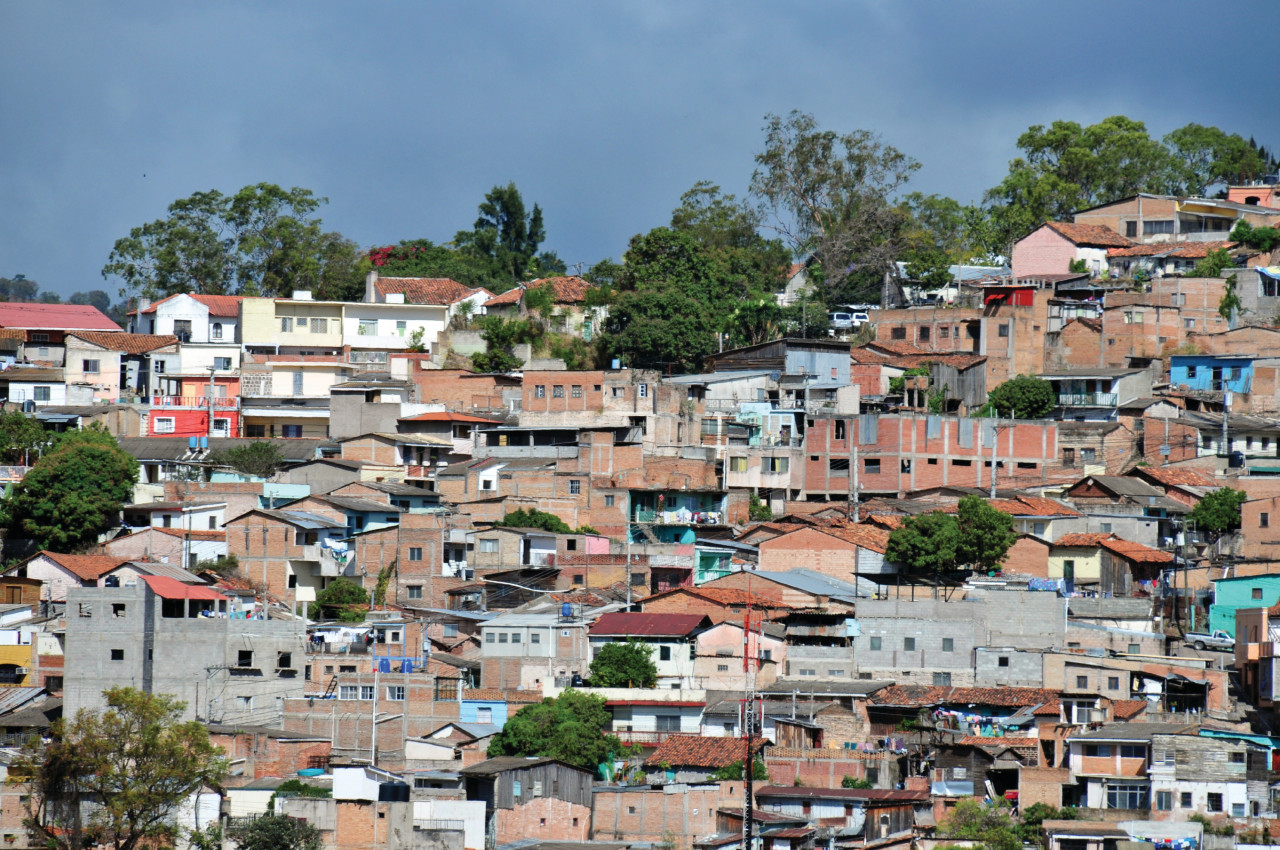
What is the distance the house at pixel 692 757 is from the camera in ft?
108

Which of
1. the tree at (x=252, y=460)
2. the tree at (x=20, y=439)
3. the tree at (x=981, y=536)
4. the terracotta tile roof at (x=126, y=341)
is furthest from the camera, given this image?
the terracotta tile roof at (x=126, y=341)

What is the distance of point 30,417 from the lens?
1970 inches

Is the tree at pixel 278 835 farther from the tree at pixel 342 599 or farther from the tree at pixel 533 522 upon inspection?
the tree at pixel 533 522

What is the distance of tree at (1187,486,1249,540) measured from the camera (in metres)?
43.2

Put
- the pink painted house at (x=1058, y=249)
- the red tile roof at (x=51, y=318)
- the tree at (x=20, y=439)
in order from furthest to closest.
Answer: the pink painted house at (x=1058, y=249)
the red tile roof at (x=51, y=318)
the tree at (x=20, y=439)

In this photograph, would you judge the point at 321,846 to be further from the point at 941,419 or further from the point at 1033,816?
the point at 941,419

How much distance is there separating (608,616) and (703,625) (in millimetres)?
1953

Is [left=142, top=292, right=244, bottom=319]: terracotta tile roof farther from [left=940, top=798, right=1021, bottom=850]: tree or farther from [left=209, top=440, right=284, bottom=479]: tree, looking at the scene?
[left=940, top=798, right=1021, bottom=850]: tree

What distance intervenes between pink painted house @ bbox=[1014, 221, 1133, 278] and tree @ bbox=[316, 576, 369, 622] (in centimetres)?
2692

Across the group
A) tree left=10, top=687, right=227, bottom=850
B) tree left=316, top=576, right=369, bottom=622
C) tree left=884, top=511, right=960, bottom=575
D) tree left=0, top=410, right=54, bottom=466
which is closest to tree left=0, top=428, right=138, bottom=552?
tree left=0, top=410, right=54, bottom=466

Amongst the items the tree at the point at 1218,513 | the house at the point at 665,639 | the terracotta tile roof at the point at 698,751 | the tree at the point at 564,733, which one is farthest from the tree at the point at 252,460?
the tree at the point at 1218,513

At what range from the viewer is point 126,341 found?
179 feet

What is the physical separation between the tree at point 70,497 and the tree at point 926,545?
17990mm

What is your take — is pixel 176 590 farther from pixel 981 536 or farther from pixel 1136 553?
pixel 1136 553
